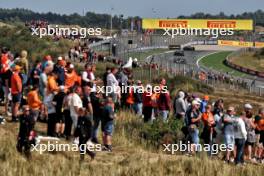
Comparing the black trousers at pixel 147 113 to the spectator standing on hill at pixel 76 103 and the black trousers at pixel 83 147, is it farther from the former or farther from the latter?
the black trousers at pixel 83 147

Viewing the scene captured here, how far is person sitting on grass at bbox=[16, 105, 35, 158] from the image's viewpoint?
13.3m

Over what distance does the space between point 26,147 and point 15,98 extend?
207 cm

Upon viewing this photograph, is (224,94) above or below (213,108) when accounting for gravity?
below

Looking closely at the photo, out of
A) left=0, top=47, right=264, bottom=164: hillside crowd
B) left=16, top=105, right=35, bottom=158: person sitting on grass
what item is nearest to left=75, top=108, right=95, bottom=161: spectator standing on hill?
left=0, top=47, right=264, bottom=164: hillside crowd

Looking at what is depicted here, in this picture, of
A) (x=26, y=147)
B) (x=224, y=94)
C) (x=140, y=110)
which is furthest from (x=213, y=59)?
(x=26, y=147)

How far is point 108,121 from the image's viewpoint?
48.9 feet

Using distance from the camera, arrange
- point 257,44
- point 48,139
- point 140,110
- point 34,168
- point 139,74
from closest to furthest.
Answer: point 34,168 < point 48,139 < point 140,110 < point 139,74 < point 257,44

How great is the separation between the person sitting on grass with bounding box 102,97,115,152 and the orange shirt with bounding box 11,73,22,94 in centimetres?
222

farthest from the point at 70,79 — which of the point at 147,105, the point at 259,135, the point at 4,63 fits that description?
the point at 259,135

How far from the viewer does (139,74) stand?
34812 millimetres

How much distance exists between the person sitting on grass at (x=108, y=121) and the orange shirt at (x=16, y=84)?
2.22 meters

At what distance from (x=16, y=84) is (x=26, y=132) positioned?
7.17ft

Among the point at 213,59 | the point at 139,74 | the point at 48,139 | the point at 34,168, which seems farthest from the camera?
the point at 213,59

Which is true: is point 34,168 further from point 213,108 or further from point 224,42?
point 224,42
